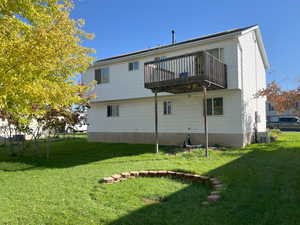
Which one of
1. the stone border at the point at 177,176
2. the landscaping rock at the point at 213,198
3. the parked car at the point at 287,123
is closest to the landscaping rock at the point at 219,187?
the stone border at the point at 177,176

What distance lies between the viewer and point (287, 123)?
29.4 m

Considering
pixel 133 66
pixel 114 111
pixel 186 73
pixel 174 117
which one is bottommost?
pixel 174 117

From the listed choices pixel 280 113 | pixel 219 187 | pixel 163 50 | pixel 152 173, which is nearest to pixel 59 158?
pixel 152 173

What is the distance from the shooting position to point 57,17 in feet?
23.7

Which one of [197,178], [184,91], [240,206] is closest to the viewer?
[240,206]

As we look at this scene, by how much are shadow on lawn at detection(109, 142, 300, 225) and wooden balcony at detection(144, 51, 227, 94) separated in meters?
5.35

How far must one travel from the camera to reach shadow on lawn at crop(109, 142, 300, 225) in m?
3.64

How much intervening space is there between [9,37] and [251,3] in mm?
12746

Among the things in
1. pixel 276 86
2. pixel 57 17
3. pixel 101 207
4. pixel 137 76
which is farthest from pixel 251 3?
pixel 101 207

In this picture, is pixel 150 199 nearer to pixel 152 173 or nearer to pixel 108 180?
pixel 108 180

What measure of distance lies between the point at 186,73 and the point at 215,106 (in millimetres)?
2763

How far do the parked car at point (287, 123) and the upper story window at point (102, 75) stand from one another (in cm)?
2314

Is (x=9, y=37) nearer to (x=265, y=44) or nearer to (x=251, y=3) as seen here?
(x=251, y=3)

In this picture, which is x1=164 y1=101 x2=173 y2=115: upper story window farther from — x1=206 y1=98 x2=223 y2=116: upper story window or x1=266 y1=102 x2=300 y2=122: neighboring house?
x1=266 y1=102 x2=300 y2=122: neighboring house
